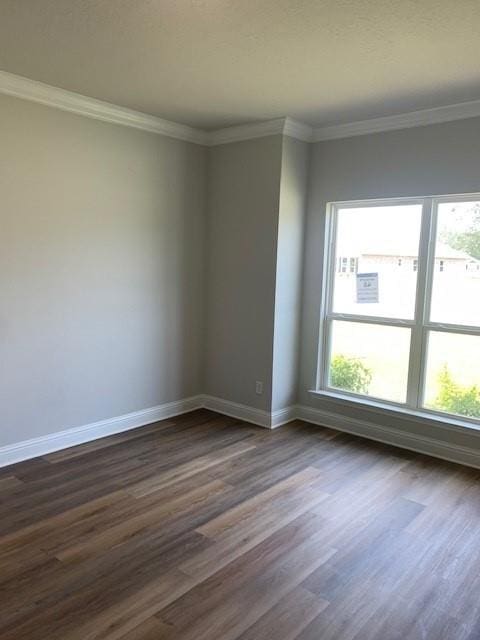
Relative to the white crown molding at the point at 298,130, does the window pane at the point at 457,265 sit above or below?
below

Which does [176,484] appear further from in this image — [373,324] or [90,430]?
[373,324]

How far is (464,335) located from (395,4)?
2.39m

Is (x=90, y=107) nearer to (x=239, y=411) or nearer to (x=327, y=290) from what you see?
(x=327, y=290)

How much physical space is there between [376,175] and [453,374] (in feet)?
5.57

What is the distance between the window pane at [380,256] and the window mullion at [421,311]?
5cm

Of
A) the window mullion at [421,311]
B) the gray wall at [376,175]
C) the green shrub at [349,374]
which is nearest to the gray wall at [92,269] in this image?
the gray wall at [376,175]

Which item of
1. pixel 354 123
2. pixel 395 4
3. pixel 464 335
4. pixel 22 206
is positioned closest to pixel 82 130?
pixel 22 206

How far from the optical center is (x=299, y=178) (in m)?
4.35

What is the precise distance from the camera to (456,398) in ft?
12.7

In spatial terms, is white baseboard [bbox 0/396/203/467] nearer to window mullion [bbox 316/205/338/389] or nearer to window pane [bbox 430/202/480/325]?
window mullion [bbox 316/205/338/389]

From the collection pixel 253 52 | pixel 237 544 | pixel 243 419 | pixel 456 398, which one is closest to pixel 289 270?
pixel 243 419

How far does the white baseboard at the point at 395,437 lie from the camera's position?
374 cm

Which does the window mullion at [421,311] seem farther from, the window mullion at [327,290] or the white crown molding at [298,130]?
the white crown molding at [298,130]

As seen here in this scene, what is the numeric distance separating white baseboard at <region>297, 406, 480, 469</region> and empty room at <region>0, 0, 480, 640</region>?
2cm
